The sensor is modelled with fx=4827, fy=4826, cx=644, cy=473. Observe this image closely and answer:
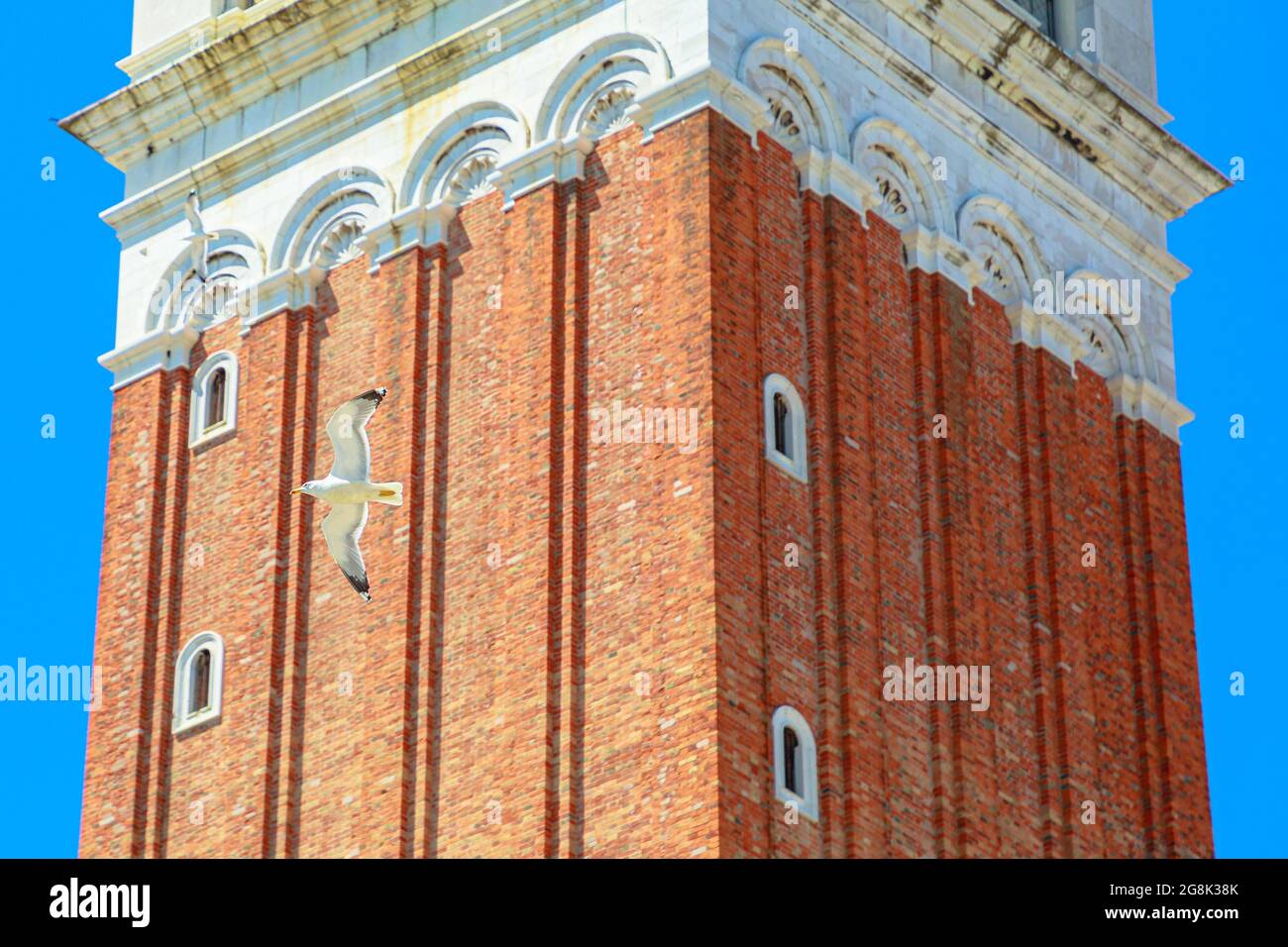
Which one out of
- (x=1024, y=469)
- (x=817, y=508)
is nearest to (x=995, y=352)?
(x=1024, y=469)

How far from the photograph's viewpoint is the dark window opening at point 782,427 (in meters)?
54.6

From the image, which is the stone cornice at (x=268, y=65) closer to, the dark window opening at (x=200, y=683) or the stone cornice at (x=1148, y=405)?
the dark window opening at (x=200, y=683)

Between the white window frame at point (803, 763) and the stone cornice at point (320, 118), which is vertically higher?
the stone cornice at point (320, 118)

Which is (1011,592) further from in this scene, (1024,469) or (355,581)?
(355,581)

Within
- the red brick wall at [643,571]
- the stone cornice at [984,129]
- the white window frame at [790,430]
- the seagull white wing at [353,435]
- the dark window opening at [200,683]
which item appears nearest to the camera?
the red brick wall at [643,571]

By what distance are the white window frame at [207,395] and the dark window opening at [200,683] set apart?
3.01 meters

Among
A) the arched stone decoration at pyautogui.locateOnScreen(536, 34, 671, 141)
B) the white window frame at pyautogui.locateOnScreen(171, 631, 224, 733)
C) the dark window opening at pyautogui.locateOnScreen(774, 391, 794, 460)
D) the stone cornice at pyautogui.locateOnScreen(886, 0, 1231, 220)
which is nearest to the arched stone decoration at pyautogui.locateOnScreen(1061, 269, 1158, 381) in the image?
the stone cornice at pyautogui.locateOnScreen(886, 0, 1231, 220)

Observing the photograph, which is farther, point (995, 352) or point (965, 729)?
point (995, 352)

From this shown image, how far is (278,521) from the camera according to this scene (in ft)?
188

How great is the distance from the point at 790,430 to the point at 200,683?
7.91 metres

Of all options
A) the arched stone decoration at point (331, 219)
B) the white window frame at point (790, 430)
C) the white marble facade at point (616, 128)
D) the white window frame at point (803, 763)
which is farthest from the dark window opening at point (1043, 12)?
the white window frame at point (803, 763)
